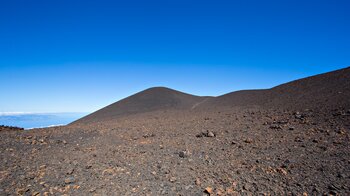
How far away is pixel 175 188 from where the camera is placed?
12.2 ft

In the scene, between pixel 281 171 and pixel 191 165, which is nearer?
pixel 281 171

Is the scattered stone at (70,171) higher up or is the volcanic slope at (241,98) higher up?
the volcanic slope at (241,98)

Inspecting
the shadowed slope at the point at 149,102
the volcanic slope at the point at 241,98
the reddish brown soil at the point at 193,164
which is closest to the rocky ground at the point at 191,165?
the reddish brown soil at the point at 193,164

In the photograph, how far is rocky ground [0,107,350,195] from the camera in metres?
3.66

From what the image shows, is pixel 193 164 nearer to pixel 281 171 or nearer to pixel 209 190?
pixel 209 190

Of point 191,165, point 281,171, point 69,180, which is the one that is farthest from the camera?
point 191,165

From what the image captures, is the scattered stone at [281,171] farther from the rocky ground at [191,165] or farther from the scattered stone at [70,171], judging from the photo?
the scattered stone at [70,171]

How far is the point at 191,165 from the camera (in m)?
4.73

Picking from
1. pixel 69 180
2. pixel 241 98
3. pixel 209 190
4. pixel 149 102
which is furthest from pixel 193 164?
pixel 149 102

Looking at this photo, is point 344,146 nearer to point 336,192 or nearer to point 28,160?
point 336,192

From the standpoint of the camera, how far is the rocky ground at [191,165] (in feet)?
12.0

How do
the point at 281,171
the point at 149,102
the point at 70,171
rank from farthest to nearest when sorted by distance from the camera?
the point at 149,102, the point at 70,171, the point at 281,171

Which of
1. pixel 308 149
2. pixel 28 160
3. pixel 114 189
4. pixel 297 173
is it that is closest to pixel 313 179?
pixel 297 173

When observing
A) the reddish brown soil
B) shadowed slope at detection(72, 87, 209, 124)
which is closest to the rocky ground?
the reddish brown soil
